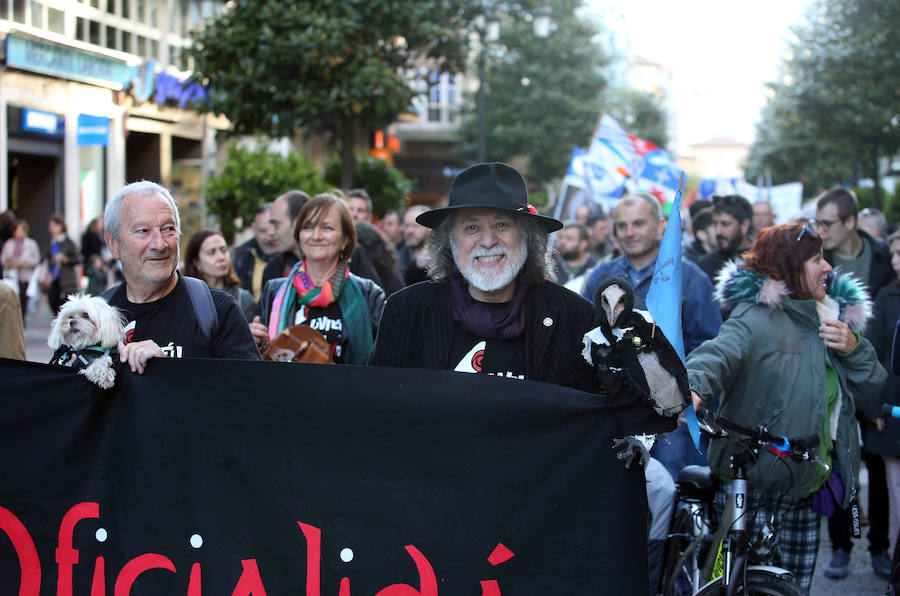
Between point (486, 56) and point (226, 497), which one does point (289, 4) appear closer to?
point (486, 56)

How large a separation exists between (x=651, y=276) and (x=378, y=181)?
10.7 m

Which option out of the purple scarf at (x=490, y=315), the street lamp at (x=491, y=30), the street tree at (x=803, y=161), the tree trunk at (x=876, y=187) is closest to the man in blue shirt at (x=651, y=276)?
the purple scarf at (x=490, y=315)

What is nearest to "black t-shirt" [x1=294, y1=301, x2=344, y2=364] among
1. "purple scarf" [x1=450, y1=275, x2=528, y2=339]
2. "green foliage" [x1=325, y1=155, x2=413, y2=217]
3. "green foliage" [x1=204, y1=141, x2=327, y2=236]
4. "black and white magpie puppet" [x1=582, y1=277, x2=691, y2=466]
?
"purple scarf" [x1=450, y1=275, x2=528, y2=339]

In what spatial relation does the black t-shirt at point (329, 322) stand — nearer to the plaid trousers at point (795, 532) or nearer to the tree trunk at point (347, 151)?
the plaid trousers at point (795, 532)

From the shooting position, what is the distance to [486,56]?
15.5 meters

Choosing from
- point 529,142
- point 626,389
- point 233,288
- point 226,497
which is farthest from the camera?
point 529,142

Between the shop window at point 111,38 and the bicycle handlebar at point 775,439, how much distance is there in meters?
23.1

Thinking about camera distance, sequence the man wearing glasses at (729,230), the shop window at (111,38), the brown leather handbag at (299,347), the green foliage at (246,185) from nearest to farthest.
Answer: the brown leather handbag at (299,347) < the man wearing glasses at (729,230) < the green foliage at (246,185) < the shop window at (111,38)

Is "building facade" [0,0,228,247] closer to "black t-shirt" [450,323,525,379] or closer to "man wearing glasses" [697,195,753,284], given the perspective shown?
"man wearing glasses" [697,195,753,284]

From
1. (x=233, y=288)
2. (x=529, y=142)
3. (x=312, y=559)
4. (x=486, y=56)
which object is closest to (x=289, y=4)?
(x=486, y=56)

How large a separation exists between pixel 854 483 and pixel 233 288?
3.76 meters

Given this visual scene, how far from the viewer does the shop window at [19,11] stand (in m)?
20.8

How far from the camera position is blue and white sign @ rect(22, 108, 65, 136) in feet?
69.5

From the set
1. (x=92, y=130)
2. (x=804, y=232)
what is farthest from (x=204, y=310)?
(x=92, y=130)
